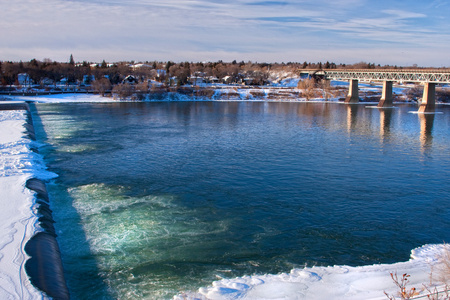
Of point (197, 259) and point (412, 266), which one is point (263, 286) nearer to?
point (197, 259)

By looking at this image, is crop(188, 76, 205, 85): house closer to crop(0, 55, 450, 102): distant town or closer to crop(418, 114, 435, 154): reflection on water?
crop(0, 55, 450, 102): distant town

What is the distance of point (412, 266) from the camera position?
1194 cm

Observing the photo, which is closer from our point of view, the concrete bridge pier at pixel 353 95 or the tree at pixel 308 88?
the concrete bridge pier at pixel 353 95

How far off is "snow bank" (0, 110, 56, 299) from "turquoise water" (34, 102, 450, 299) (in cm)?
125

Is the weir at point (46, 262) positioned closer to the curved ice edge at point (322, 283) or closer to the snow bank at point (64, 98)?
the curved ice edge at point (322, 283)

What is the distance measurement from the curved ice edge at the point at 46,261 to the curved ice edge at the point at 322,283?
3281 mm

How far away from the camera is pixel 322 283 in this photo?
11.1m

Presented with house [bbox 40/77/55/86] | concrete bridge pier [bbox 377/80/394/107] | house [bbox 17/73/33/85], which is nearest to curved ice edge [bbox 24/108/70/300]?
concrete bridge pier [bbox 377/80/394/107]

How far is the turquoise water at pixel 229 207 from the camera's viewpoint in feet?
40.9

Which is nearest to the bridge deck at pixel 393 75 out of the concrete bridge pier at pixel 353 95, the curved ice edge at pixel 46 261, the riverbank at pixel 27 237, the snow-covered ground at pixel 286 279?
the concrete bridge pier at pixel 353 95

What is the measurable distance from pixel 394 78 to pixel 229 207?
80.9 metres

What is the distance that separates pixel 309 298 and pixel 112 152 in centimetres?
2226

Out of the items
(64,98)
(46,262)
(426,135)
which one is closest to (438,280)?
(46,262)

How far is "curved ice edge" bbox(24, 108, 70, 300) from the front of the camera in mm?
10422
